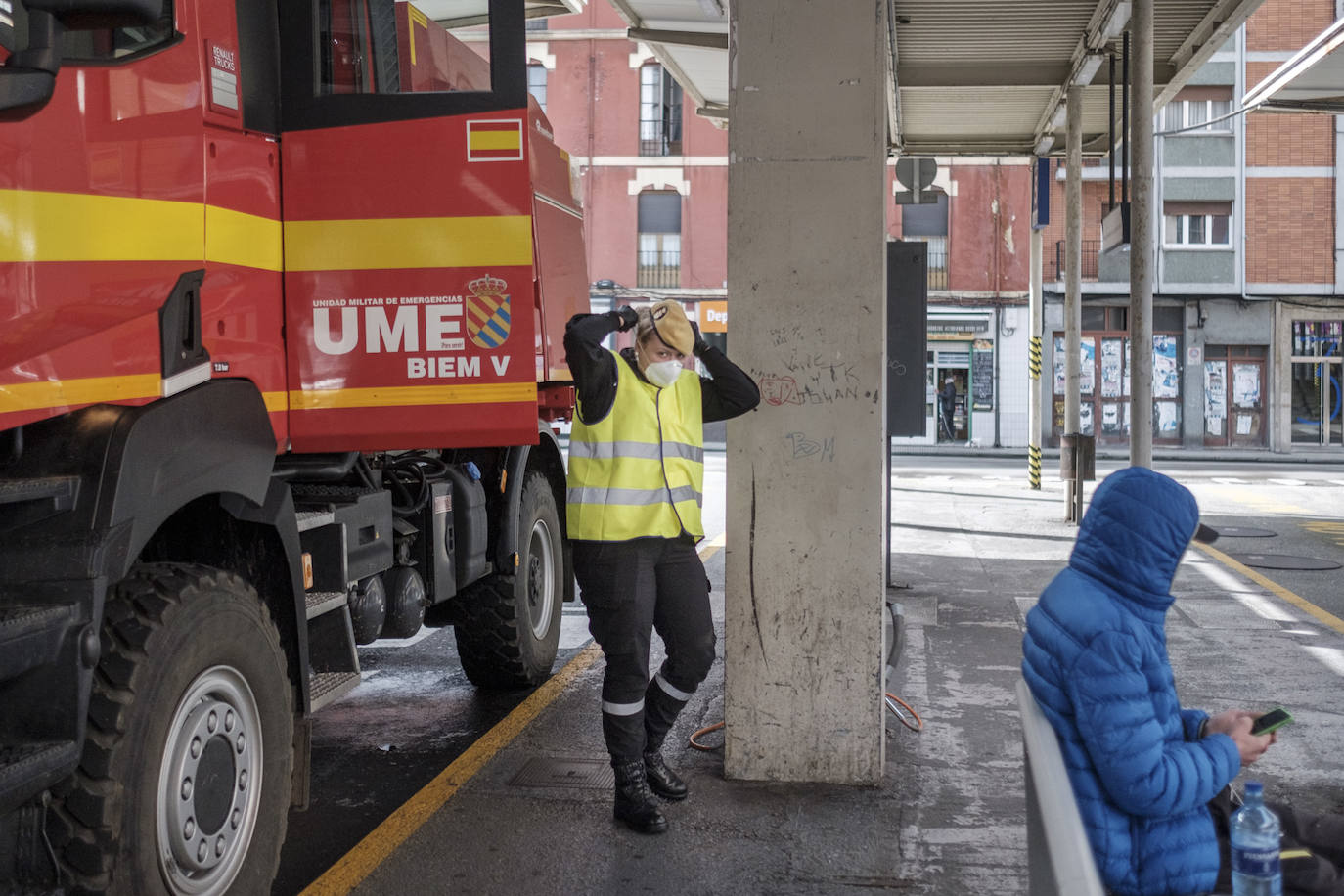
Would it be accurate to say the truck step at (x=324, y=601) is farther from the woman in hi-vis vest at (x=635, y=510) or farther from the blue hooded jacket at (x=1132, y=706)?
the blue hooded jacket at (x=1132, y=706)

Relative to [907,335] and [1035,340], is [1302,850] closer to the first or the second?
[907,335]

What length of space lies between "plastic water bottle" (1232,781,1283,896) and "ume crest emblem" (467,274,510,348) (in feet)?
9.37

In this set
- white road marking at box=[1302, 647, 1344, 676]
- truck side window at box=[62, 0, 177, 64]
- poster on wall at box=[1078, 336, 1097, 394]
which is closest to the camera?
truck side window at box=[62, 0, 177, 64]

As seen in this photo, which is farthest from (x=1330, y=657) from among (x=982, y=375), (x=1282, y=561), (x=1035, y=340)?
(x=982, y=375)

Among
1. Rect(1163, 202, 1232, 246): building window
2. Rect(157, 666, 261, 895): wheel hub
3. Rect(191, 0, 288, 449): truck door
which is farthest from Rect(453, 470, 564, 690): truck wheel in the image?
Rect(1163, 202, 1232, 246): building window

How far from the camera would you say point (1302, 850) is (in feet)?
9.17

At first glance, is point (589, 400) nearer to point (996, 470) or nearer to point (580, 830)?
point (580, 830)

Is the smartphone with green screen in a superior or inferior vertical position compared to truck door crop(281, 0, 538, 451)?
inferior

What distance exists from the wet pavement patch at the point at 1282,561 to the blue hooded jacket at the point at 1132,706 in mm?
9562

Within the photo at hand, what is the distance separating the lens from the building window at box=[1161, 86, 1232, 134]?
109ft

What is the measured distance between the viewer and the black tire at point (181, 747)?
3016 millimetres

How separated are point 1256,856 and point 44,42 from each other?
293 cm

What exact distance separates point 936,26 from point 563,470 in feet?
23.1

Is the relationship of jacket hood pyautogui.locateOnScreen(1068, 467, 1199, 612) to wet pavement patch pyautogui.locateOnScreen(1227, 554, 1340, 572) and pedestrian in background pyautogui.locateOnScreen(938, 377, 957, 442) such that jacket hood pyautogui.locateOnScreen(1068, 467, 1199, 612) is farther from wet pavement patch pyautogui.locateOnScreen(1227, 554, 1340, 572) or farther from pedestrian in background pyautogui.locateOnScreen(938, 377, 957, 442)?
pedestrian in background pyautogui.locateOnScreen(938, 377, 957, 442)
